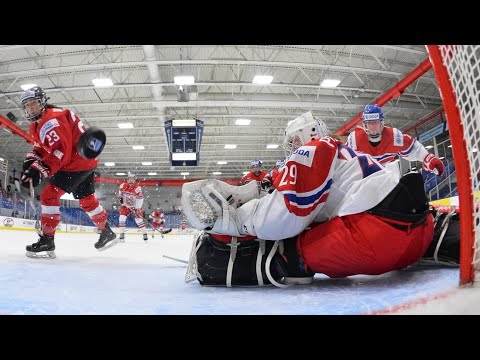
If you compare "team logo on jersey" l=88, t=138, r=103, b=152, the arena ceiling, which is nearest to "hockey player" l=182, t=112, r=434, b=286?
"team logo on jersey" l=88, t=138, r=103, b=152

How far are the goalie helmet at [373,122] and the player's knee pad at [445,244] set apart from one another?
1589mm

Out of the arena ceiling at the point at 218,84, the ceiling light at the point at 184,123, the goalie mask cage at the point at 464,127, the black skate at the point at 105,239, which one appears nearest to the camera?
the goalie mask cage at the point at 464,127

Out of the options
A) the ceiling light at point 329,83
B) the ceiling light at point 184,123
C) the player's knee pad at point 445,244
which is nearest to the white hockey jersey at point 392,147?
the player's knee pad at point 445,244

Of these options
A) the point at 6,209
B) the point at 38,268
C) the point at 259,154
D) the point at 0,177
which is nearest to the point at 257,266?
the point at 38,268

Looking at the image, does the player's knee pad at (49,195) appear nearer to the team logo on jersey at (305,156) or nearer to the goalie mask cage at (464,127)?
the team logo on jersey at (305,156)

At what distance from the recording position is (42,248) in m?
2.83

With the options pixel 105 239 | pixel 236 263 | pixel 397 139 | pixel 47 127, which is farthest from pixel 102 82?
pixel 236 263

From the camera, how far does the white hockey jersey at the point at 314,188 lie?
1.37m

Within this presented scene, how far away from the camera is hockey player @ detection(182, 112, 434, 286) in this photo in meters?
1.36

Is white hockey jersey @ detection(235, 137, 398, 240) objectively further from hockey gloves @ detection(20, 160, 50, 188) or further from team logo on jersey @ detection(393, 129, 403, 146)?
team logo on jersey @ detection(393, 129, 403, 146)

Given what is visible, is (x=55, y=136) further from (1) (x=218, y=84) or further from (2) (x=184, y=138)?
(2) (x=184, y=138)

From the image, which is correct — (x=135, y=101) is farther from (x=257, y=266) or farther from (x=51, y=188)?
(x=257, y=266)

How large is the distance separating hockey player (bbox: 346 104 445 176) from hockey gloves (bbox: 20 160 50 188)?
8.30 feet

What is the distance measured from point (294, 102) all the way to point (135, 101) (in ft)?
16.1
